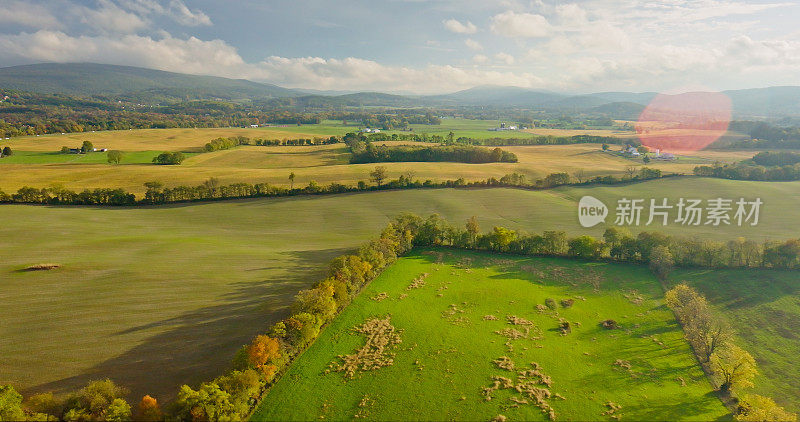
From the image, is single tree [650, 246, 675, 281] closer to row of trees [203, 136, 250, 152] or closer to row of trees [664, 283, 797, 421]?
row of trees [664, 283, 797, 421]

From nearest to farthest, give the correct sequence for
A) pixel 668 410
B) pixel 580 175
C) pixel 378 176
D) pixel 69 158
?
pixel 668 410, pixel 378 176, pixel 580 175, pixel 69 158

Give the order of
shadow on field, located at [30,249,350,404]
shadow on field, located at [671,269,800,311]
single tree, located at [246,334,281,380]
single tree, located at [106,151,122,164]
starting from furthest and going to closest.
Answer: single tree, located at [106,151,122,164], shadow on field, located at [671,269,800,311], shadow on field, located at [30,249,350,404], single tree, located at [246,334,281,380]

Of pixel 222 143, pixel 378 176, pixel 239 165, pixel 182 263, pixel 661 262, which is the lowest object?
pixel 182 263

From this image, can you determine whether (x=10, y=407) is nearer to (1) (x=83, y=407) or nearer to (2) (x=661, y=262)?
(1) (x=83, y=407)

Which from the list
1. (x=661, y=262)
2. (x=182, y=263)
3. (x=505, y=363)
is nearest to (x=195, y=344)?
(x=182, y=263)

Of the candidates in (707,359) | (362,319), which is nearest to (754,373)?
(707,359)

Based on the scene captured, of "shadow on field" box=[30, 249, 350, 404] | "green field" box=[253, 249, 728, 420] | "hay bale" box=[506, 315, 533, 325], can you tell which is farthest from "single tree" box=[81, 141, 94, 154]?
"hay bale" box=[506, 315, 533, 325]

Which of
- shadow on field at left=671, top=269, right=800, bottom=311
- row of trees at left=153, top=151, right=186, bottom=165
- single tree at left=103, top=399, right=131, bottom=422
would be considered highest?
row of trees at left=153, top=151, right=186, bottom=165
